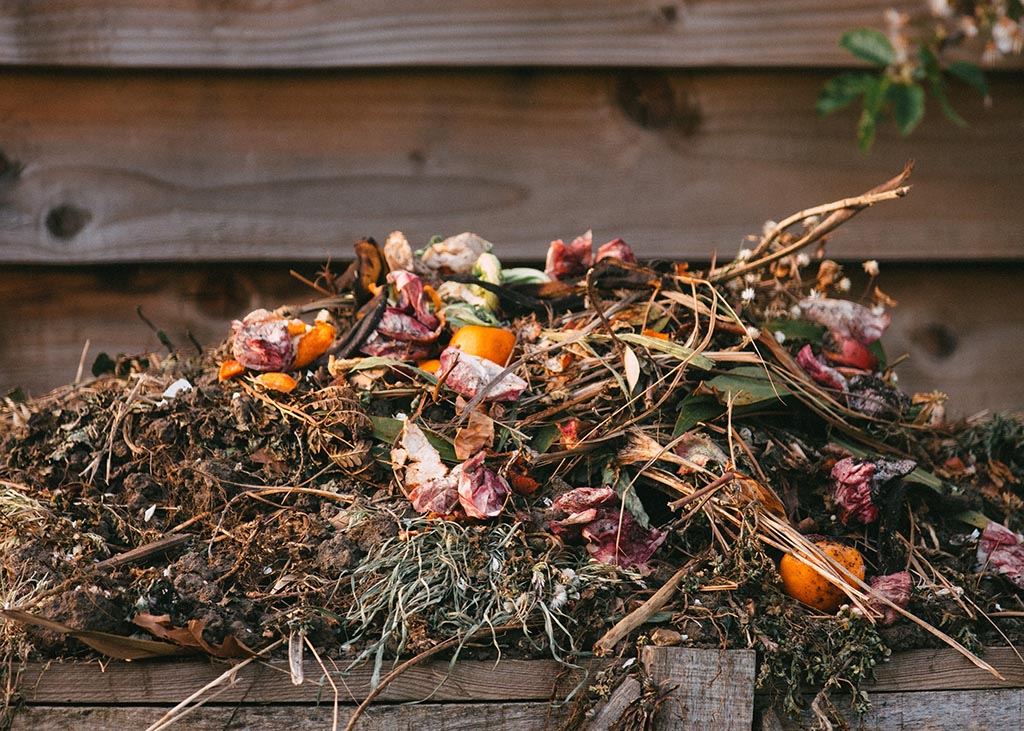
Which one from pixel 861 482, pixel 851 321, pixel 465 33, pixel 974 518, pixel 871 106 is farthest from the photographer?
pixel 465 33

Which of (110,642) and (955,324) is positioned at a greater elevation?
(110,642)

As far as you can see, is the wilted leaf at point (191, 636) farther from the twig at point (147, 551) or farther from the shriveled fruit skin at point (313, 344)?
the shriveled fruit skin at point (313, 344)

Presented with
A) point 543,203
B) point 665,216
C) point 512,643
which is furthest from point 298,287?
point 512,643

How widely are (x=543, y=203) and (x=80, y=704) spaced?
1.22 meters

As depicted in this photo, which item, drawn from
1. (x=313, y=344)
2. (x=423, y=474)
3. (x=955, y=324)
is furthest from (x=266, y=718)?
(x=955, y=324)

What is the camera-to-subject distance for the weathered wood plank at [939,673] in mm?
1011

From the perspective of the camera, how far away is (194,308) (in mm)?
1766

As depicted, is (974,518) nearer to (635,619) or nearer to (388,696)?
(635,619)

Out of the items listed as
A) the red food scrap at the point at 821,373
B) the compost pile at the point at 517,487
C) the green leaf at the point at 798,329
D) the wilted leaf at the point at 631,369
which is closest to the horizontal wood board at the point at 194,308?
the compost pile at the point at 517,487

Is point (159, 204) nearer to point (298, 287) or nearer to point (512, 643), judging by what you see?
point (298, 287)

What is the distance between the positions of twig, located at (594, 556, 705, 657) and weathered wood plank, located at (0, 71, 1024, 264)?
0.91 m

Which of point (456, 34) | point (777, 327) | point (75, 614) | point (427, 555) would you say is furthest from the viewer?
point (456, 34)

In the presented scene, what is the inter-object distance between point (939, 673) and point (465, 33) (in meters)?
1.36

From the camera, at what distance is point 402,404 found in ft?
4.12
